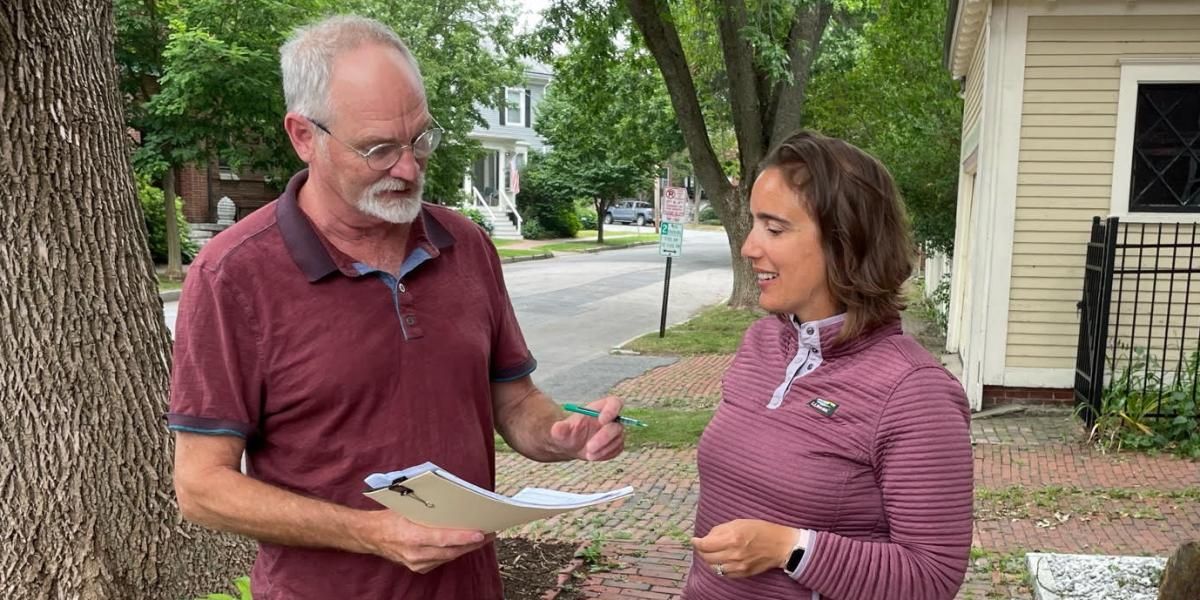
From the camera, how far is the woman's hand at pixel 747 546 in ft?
5.74

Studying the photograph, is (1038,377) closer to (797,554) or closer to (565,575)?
(565,575)

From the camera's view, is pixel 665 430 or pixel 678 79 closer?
pixel 665 430

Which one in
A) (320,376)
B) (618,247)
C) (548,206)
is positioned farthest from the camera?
(548,206)

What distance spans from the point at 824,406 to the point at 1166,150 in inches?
300

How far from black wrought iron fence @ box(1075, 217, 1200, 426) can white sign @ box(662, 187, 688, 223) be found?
8.02m

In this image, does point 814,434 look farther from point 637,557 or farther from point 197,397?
point 637,557

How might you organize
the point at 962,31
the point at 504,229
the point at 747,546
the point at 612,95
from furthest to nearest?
the point at 504,229 → the point at 612,95 → the point at 962,31 → the point at 747,546

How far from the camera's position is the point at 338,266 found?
6.59 ft

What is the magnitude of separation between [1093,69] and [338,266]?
310 inches

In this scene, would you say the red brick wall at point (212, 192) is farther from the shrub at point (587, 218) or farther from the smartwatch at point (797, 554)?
the smartwatch at point (797, 554)

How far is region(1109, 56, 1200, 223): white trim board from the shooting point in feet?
25.8

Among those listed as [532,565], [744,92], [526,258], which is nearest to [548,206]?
[526,258]

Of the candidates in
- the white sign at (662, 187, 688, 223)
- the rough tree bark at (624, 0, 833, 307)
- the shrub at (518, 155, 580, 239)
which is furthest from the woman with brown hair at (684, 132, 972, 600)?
the shrub at (518, 155, 580, 239)

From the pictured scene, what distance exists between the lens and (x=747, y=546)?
5.74ft
